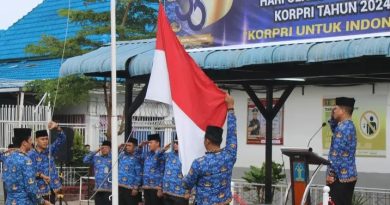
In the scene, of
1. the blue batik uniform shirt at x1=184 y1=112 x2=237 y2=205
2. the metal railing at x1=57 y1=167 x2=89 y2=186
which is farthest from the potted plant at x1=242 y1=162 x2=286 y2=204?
the blue batik uniform shirt at x1=184 y1=112 x2=237 y2=205

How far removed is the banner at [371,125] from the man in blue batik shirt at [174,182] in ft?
14.0

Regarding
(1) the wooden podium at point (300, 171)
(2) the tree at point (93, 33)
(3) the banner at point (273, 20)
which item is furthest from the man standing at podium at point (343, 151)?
(2) the tree at point (93, 33)

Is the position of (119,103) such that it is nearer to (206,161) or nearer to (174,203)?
(174,203)

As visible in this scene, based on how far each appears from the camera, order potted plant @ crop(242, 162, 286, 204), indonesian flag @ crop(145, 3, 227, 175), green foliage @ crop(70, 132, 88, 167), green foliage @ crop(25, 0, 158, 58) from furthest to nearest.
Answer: green foliage @ crop(70, 132, 88, 167)
green foliage @ crop(25, 0, 158, 58)
potted plant @ crop(242, 162, 286, 204)
indonesian flag @ crop(145, 3, 227, 175)

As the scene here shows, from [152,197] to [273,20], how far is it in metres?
4.00

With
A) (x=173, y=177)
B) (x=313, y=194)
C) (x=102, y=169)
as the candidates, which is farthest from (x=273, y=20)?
(x=313, y=194)

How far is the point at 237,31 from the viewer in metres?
10.4

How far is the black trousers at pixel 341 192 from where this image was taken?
864 centimetres

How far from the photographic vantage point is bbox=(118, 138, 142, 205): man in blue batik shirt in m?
12.3

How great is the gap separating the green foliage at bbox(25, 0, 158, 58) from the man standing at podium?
34.8 ft

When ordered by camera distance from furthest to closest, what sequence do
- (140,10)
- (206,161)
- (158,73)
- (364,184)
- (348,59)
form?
(140,10) < (364,184) < (348,59) < (158,73) < (206,161)

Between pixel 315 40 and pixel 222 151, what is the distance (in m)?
2.58

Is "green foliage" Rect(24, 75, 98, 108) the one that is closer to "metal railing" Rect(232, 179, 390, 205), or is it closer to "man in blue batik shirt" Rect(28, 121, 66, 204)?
"metal railing" Rect(232, 179, 390, 205)

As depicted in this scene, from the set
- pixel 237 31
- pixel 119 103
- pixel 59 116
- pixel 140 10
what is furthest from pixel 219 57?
pixel 59 116
